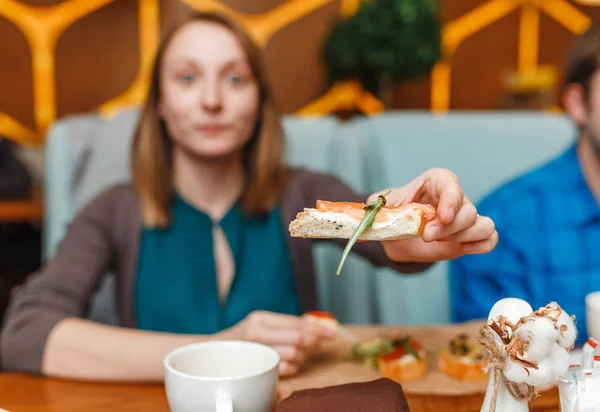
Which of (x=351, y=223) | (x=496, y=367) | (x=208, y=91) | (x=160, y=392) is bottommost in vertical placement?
(x=160, y=392)

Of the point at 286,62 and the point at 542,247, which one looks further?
the point at 286,62

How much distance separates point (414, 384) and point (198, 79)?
0.67 meters

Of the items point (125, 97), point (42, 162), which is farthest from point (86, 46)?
point (42, 162)

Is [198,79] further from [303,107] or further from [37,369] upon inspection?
[303,107]

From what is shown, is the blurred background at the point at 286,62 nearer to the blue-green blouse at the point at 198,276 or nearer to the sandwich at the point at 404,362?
the blue-green blouse at the point at 198,276

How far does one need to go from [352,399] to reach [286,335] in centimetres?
21

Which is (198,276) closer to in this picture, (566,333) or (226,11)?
(566,333)

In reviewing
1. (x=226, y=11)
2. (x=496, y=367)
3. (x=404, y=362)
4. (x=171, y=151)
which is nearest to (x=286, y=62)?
(x=226, y=11)

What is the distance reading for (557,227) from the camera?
1195 millimetres

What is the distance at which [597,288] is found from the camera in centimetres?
115

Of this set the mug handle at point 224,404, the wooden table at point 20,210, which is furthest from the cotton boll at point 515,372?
the wooden table at point 20,210

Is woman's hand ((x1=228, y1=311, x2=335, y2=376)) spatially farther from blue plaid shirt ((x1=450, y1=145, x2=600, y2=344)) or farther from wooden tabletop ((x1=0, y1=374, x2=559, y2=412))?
blue plaid shirt ((x1=450, y1=145, x2=600, y2=344))

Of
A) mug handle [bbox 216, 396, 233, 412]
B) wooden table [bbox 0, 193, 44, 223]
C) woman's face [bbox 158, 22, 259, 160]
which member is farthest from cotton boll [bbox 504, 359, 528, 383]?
wooden table [bbox 0, 193, 44, 223]

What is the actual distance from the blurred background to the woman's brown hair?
494 mm
